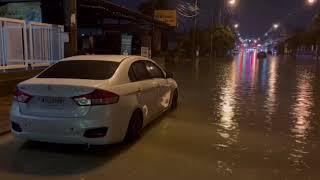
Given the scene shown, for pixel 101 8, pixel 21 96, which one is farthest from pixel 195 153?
pixel 101 8

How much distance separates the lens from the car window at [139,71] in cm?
810

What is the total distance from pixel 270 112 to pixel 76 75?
587 cm

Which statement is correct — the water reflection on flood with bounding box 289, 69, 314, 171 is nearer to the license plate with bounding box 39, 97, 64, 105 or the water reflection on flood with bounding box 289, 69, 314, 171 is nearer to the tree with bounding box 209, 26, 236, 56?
the license plate with bounding box 39, 97, 64, 105

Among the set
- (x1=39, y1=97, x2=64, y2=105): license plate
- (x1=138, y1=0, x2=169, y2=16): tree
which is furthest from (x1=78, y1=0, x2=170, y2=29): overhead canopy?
(x1=138, y1=0, x2=169, y2=16): tree

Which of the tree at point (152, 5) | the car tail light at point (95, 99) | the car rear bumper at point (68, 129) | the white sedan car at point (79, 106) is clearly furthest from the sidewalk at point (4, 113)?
the tree at point (152, 5)

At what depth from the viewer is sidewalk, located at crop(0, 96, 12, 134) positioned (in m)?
8.45

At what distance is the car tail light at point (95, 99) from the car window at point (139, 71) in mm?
1146

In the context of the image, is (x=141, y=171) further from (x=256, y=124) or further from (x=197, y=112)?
(x=197, y=112)

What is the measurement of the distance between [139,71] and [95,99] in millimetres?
1902

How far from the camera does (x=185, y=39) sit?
67.6 metres

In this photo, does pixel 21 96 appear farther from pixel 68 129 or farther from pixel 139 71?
pixel 139 71

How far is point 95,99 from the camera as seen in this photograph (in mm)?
6668

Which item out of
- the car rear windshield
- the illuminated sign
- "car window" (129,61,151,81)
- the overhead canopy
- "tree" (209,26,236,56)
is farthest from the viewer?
"tree" (209,26,236,56)

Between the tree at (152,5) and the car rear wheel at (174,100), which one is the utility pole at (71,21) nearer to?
the car rear wheel at (174,100)
